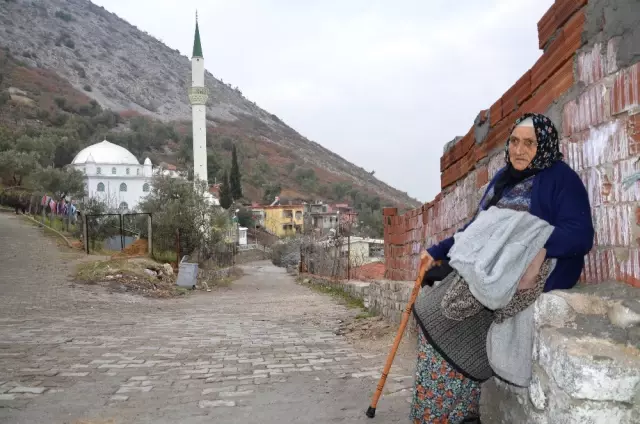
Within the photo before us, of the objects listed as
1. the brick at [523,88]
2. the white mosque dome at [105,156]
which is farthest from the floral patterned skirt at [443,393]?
the white mosque dome at [105,156]

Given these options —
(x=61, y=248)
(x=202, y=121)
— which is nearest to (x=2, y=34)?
(x=202, y=121)

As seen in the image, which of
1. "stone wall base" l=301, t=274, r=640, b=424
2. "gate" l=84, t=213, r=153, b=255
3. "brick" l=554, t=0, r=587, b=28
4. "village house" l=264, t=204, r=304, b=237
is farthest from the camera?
"village house" l=264, t=204, r=304, b=237

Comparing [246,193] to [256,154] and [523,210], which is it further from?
[523,210]

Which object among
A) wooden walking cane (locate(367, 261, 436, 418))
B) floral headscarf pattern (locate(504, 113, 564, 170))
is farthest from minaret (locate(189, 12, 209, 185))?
floral headscarf pattern (locate(504, 113, 564, 170))

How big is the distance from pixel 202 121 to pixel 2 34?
7217cm

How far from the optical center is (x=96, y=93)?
314 ft

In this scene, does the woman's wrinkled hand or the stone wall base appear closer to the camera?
the stone wall base

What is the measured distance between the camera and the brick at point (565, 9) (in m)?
2.32

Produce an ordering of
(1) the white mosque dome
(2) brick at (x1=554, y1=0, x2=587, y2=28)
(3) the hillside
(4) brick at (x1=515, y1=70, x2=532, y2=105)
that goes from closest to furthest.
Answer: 1. (2) brick at (x1=554, y1=0, x2=587, y2=28)
2. (4) brick at (x1=515, y1=70, x2=532, y2=105)
3. (1) the white mosque dome
4. (3) the hillside

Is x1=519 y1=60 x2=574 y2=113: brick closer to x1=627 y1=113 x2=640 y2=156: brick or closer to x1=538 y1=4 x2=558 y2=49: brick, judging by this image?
x1=538 y1=4 x2=558 y2=49: brick

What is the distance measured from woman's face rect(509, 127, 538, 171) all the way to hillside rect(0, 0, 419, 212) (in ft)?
208

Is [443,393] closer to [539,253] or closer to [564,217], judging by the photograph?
[539,253]

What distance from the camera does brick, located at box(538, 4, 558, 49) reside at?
261 centimetres

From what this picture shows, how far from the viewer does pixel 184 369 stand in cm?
468
